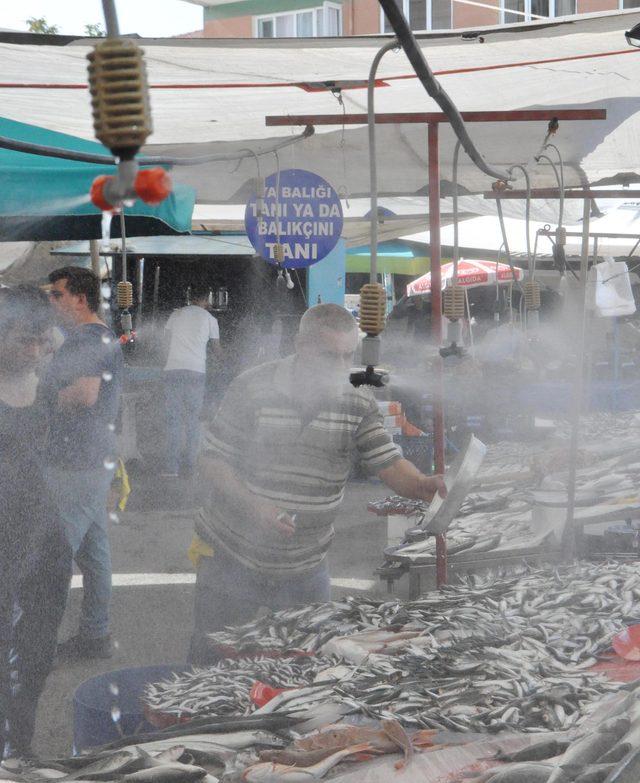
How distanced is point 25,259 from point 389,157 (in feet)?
33.0

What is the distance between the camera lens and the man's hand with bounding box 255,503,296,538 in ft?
11.8

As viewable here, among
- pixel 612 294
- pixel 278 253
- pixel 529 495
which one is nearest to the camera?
pixel 278 253

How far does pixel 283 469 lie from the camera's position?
3.74 m

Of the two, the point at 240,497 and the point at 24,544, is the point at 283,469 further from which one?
the point at 24,544

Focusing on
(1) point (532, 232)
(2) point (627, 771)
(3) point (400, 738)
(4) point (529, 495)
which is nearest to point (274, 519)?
(3) point (400, 738)

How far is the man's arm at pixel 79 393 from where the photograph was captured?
14.3 ft

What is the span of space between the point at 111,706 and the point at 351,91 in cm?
258

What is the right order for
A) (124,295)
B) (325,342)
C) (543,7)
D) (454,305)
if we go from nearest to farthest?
(454,305)
(325,342)
(124,295)
(543,7)

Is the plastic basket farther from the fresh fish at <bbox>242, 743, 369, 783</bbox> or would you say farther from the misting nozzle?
the misting nozzle

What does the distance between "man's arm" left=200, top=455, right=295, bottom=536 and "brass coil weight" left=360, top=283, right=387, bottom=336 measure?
163 centimetres

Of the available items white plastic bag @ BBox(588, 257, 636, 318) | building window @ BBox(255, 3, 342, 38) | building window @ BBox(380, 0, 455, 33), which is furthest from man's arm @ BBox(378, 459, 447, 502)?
building window @ BBox(255, 3, 342, 38)

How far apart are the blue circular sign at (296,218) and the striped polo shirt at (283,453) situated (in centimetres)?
147

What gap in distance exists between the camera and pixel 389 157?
5.01m

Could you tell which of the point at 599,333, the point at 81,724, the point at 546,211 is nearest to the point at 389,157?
the point at 81,724
